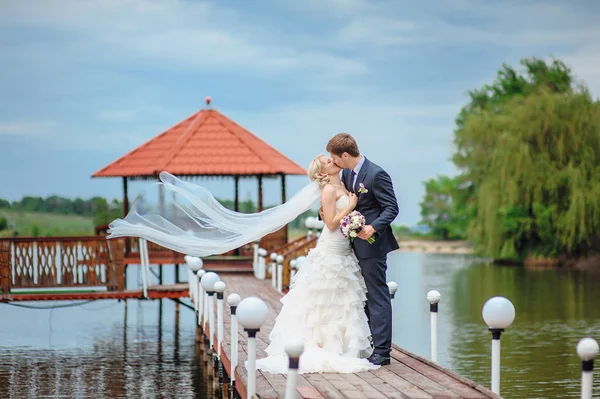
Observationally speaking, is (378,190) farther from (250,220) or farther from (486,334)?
(486,334)

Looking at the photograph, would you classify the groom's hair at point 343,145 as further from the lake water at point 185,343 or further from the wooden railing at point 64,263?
the wooden railing at point 64,263

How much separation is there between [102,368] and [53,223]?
3665 cm

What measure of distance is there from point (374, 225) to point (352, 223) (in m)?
0.18

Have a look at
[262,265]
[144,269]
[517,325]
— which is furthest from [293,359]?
[517,325]

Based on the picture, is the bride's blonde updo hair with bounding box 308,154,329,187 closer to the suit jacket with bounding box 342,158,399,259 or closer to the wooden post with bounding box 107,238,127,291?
the suit jacket with bounding box 342,158,399,259

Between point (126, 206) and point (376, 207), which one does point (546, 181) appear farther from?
point (376, 207)

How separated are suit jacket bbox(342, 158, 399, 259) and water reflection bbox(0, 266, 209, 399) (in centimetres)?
452

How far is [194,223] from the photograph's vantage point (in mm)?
10383

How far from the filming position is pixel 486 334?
19.2 metres

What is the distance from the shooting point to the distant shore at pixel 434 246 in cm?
6838

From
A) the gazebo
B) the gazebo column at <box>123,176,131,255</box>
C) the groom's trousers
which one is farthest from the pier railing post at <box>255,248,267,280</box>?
the groom's trousers

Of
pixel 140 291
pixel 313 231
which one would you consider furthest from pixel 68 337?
pixel 313 231

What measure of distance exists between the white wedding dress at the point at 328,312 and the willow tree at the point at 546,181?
3114 centimetres

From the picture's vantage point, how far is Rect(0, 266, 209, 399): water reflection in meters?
12.6
